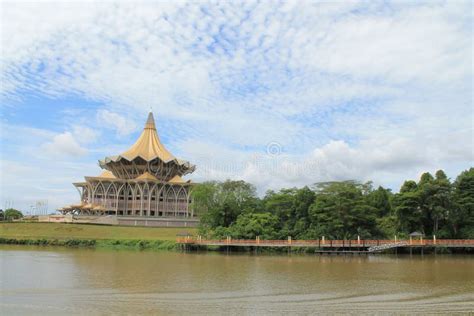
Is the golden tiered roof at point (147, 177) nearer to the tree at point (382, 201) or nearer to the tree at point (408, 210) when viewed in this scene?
the tree at point (382, 201)

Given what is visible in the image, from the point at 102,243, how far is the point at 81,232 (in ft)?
23.9

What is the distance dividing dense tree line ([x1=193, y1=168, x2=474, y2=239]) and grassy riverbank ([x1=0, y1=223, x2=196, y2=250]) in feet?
24.2

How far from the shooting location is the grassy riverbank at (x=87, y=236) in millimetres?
52969

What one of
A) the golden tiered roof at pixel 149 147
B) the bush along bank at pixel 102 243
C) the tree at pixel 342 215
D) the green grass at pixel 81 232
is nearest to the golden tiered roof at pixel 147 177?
the golden tiered roof at pixel 149 147

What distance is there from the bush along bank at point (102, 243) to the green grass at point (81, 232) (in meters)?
0.59

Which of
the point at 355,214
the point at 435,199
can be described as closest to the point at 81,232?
the point at 355,214

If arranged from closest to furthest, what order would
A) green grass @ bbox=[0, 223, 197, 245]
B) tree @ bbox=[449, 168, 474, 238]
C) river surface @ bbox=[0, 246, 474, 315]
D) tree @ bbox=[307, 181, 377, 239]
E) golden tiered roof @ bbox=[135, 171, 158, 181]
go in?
river surface @ bbox=[0, 246, 474, 315] < tree @ bbox=[307, 181, 377, 239] < tree @ bbox=[449, 168, 474, 238] < green grass @ bbox=[0, 223, 197, 245] < golden tiered roof @ bbox=[135, 171, 158, 181]

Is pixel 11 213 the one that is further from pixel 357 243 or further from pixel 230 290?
pixel 230 290

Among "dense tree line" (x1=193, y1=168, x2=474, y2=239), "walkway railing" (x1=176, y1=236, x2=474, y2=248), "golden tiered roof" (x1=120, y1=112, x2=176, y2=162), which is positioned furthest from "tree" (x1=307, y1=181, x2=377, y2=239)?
"golden tiered roof" (x1=120, y1=112, x2=176, y2=162)

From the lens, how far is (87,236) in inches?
2288

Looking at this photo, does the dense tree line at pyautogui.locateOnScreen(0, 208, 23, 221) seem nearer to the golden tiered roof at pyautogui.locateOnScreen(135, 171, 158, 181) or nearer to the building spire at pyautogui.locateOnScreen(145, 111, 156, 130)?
the golden tiered roof at pyautogui.locateOnScreen(135, 171, 158, 181)

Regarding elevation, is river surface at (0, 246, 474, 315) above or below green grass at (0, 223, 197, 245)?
below

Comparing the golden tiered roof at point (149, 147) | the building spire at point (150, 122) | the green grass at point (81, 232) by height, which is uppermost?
the building spire at point (150, 122)

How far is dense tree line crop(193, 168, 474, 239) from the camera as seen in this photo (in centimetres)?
4606
